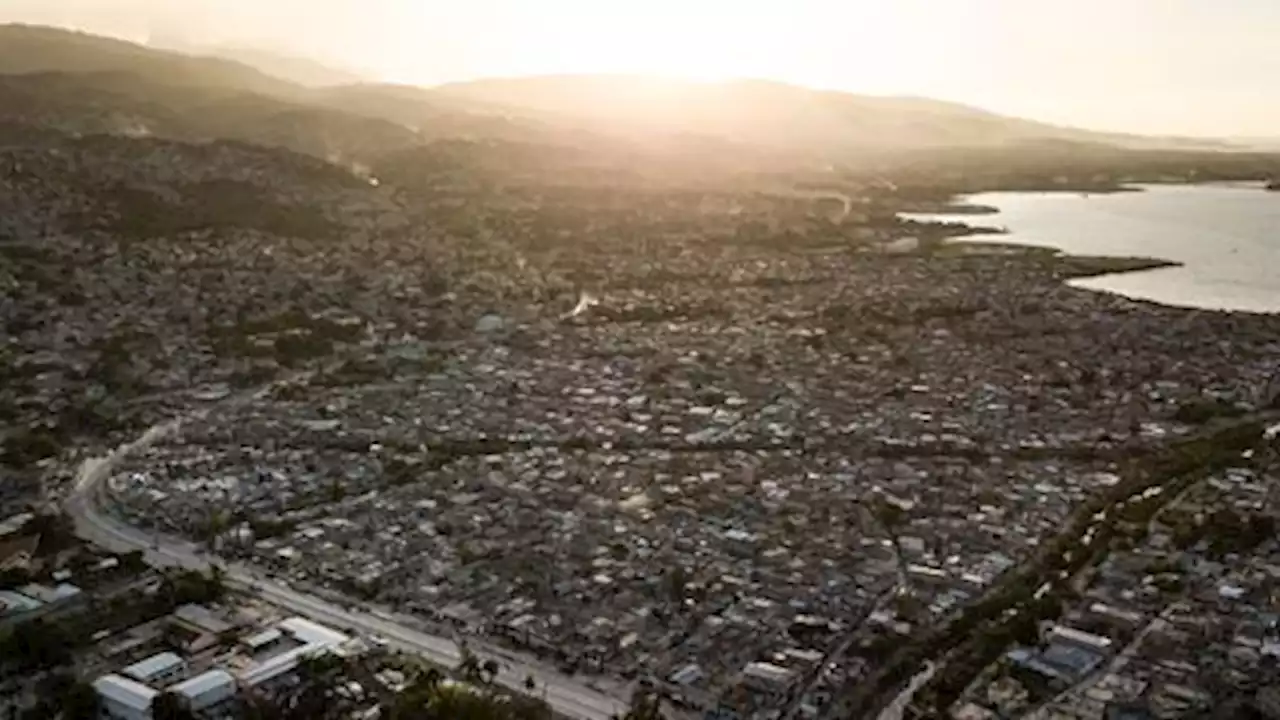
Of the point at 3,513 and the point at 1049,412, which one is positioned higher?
the point at 1049,412

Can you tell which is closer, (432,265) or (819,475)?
(819,475)

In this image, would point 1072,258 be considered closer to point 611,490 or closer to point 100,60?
point 611,490

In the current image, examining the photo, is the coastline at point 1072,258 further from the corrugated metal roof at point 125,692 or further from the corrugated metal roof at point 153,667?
the corrugated metal roof at point 125,692

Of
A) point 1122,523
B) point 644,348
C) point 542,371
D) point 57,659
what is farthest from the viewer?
point 644,348

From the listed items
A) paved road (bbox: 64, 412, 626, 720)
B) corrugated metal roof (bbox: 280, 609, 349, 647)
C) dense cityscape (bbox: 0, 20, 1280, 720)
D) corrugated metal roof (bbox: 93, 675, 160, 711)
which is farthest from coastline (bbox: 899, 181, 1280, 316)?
corrugated metal roof (bbox: 93, 675, 160, 711)

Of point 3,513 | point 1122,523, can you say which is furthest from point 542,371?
point 1122,523

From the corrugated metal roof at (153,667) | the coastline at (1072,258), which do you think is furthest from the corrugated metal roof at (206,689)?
the coastline at (1072,258)

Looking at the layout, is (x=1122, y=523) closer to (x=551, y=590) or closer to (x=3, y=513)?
(x=551, y=590)
